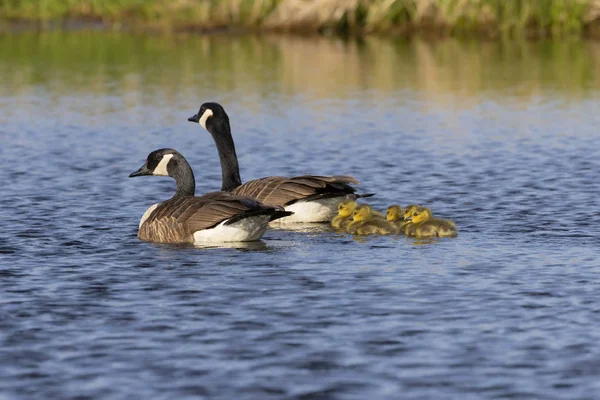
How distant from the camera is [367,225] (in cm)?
1548

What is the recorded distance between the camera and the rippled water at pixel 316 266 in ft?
32.2

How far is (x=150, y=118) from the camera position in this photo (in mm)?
30922

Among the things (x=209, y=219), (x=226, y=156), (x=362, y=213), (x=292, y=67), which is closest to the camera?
(x=209, y=219)

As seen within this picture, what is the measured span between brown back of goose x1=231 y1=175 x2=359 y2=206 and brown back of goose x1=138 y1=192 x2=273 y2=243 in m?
1.39

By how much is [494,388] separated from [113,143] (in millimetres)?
18341

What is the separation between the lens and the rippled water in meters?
9.80

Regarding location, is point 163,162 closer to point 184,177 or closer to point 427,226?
point 184,177

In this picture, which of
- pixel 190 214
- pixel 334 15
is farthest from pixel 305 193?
pixel 334 15

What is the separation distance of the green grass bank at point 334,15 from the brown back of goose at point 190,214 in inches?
1464

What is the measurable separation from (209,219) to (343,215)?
85.5 inches

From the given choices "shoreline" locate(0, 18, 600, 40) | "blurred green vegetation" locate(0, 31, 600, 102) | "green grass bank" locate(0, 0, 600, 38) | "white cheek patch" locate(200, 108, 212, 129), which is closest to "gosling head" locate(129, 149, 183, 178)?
"white cheek patch" locate(200, 108, 212, 129)

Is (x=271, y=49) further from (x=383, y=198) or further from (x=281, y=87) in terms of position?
(x=383, y=198)

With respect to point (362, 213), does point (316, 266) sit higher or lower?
lower

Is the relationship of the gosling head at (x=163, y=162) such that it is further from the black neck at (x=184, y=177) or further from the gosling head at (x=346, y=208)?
the gosling head at (x=346, y=208)
